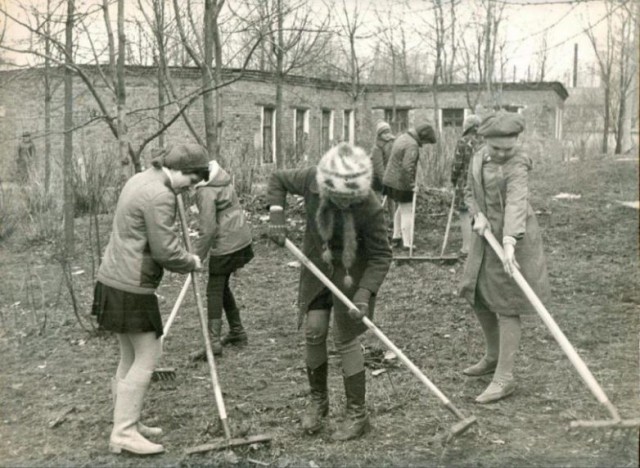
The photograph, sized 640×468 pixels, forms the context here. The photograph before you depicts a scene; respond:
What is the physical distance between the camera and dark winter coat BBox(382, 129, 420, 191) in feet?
30.2

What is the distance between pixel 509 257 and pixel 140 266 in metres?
2.12

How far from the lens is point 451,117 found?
30469mm

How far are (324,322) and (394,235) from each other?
239 inches

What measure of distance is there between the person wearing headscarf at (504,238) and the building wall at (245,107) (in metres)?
9.96

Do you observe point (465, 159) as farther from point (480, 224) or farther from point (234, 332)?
point (480, 224)

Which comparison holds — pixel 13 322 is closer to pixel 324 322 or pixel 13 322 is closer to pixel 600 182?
pixel 324 322

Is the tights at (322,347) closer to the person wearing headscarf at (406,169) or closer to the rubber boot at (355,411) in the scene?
the rubber boot at (355,411)

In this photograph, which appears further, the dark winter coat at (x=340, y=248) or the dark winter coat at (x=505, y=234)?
the dark winter coat at (x=505, y=234)

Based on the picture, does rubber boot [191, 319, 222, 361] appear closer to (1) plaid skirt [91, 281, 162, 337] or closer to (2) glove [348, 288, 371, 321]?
(1) plaid skirt [91, 281, 162, 337]

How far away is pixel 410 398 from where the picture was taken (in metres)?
4.65

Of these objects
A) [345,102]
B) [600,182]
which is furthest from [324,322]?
[345,102]

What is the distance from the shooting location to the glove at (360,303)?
3895mm

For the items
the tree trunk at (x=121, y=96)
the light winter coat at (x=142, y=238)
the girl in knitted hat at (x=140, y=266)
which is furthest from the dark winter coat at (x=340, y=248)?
the tree trunk at (x=121, y=96)

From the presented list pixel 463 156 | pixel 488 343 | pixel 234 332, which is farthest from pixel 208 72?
pixel 488 343
